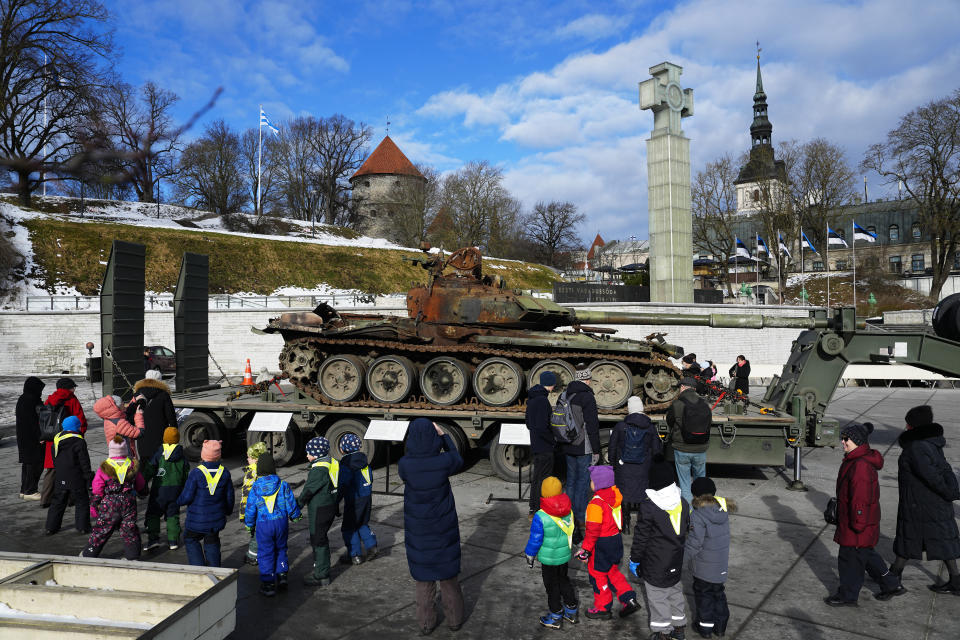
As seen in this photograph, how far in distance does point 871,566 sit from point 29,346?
115ft

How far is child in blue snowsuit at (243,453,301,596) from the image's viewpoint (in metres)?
5.97

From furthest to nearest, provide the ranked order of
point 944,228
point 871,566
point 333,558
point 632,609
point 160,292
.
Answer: point 944,228
point 160,292
point 333,558
point 871,566
point 632,609

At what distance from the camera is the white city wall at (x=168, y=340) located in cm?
2911

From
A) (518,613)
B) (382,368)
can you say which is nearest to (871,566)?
(518,613)

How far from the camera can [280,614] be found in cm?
570

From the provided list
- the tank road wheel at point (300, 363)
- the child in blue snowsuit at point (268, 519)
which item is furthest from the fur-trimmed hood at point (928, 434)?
the tank road wheel at point (300, 363)

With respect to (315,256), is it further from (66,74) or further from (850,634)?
(850,634)

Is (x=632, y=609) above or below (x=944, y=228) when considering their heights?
below

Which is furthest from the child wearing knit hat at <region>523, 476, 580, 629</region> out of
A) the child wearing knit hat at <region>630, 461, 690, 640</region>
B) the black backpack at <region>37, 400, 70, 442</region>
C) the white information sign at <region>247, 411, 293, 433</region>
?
→ the black backpack at <region>37, 400, 70, 442</region>

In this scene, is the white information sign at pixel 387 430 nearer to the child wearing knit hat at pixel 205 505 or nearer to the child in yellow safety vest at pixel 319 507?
the child in yellow safety vest at pixel 319 507

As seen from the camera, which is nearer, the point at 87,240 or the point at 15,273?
the point at 15,273

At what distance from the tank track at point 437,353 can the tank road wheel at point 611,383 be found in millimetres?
120

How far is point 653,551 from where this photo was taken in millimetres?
4879

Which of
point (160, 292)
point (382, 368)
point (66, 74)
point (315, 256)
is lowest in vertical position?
point (382, 368)
